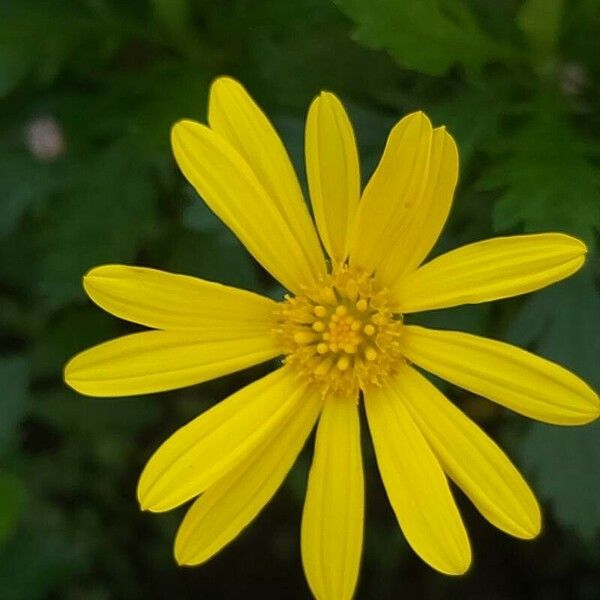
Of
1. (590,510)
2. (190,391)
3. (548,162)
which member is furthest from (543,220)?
(190,391)

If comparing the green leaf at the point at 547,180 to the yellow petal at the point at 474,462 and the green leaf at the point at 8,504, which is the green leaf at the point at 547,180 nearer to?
the yellow petal at the point at 474,462

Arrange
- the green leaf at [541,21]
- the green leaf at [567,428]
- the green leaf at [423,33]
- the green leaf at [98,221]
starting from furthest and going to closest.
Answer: the green leaf at [98,221] → the green leaf at [567,428] → the green leaf at [541,21] → the green leaf at [423,33]

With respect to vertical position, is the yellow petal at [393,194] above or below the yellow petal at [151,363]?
above

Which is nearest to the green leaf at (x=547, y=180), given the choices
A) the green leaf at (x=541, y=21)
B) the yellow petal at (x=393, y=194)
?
the green leaf at (x=541, y=21)

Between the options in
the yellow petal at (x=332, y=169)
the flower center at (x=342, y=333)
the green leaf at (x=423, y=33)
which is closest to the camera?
the yellow petal at (x=332, y=169)

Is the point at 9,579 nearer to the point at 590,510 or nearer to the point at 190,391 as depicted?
the point at 190,391

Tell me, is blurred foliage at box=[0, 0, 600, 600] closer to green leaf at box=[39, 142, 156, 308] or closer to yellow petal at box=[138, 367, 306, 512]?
green leaf at box=[39, 142, 156, 308]

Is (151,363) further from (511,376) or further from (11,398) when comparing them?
(11,398)
